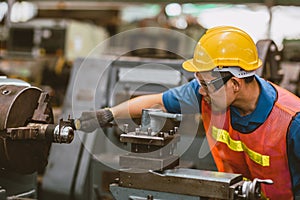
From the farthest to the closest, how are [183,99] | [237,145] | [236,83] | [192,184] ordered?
[183,99], [237,145], [236,83], [192,184]

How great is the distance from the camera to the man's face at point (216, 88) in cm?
183

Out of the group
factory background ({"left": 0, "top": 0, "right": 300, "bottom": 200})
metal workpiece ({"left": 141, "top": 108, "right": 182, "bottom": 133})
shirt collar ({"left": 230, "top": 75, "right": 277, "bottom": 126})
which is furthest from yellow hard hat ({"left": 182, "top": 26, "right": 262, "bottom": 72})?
factory background ({"left": 0, "top": 0, "right": 300, "bottom": 200})

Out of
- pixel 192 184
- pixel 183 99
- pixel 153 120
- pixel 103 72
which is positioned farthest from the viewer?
pixel 103 72

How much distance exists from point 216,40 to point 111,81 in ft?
4.64

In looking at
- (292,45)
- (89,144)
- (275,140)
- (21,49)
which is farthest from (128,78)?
(21,49)

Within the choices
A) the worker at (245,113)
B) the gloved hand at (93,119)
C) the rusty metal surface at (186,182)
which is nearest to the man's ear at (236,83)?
the worker at (245,113)

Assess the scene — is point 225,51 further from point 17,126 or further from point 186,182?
point 17,126

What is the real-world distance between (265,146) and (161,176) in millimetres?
471

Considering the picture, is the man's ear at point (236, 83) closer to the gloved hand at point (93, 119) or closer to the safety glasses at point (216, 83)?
the safety glasses at point (216, 83)

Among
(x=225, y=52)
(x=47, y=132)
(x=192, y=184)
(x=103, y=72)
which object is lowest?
(x=192, y=184)

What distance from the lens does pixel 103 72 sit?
3240 mm

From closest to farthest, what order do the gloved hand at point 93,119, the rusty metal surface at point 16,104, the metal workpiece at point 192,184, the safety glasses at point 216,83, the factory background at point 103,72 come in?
the metal workpiece at point 192,184, the rusty metal surface at point 16,104, the safety glasses at point 216,83, the gloved hand at point 93,119, the factory background at point 103,72

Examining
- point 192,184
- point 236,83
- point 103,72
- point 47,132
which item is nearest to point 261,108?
point 236,83

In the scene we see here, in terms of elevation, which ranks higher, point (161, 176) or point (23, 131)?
point (23, 131)
